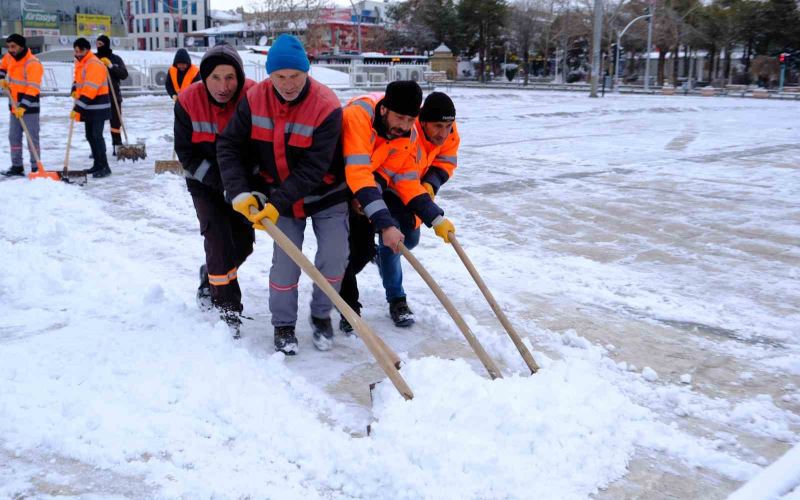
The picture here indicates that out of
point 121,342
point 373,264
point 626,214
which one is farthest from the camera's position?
point 626,214

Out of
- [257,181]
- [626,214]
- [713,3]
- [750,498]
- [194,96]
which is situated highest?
[713,3]

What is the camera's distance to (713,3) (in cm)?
4272

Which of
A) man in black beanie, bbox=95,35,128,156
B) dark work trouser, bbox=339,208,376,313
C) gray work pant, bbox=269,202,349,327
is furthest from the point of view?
man in black beanie, bbox=95,35,128,156

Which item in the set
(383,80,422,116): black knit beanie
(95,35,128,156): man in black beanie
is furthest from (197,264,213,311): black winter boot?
(95,35,128,156): man in black beanie

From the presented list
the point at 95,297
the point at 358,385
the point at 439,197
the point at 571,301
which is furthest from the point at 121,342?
the point at 439,197

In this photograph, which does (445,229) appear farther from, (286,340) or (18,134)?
(18,134)

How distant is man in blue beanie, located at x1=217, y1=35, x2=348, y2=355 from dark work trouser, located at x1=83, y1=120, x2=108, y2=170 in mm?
5577

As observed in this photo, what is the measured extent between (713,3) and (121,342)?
46.8 m

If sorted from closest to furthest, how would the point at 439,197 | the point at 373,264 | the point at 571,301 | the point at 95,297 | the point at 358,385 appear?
the point at 358,385 < the point at 95,297 < the point at 571,301 < the point at 373,264 < the point at 439,197

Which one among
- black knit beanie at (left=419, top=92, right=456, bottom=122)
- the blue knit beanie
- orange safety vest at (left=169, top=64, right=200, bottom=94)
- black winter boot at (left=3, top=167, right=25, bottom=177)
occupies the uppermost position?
orange safety vest at (left=169, top=64, right=200, bottom=94)

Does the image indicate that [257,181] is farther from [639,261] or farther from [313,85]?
[639,261]

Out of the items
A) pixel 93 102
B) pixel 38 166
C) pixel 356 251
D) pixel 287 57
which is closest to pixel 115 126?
pixel 93 102

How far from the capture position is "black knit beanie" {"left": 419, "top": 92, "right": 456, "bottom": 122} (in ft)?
11.8

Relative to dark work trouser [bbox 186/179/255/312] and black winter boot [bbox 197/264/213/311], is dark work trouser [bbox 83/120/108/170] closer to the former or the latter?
black winter boot [bbox 197/264/213/311]
